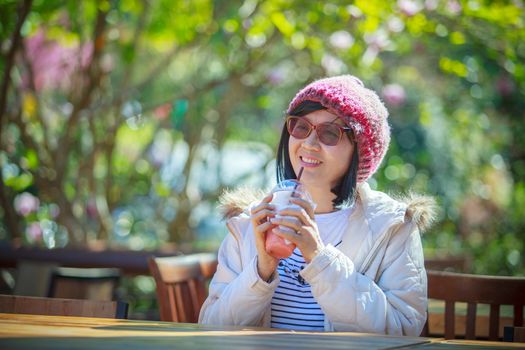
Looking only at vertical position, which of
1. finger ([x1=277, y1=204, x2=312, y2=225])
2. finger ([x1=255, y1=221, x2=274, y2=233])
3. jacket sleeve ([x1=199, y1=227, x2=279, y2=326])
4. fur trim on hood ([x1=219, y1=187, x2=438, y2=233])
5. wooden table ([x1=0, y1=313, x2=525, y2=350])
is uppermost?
fur trim on hood ([x1=219, y1=187, x2=438, y2=233])

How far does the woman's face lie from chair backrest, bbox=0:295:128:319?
69 cm

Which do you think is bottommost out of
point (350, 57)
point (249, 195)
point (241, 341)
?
point (241, 341)

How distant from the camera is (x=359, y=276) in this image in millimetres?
2395

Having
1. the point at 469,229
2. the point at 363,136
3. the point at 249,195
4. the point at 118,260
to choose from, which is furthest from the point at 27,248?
the point at 469,229

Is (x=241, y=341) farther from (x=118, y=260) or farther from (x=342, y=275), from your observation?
(x=118, y=260)

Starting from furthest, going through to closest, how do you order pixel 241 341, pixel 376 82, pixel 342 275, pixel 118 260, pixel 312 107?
pixel 376 82, pixel 118 260, pixel 312 107, pixel 342 275, pixel 241 341

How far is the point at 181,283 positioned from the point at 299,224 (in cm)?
90

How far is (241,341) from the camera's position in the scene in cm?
171

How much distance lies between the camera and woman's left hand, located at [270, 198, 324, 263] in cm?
226

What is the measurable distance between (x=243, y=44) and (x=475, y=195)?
4.79 meters

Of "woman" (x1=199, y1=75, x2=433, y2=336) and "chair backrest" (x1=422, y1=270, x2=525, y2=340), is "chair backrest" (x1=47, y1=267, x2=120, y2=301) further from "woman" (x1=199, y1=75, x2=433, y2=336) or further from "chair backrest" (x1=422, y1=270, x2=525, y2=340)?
"chair backrest" (x1=422, y1=270, x2=525, y2=340)

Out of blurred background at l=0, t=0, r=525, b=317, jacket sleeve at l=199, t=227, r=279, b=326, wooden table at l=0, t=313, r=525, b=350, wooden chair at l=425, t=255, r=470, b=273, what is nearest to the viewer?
wooden table at l=0, t=313, r=525, b=350

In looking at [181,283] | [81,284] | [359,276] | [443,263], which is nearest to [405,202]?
[359,276]

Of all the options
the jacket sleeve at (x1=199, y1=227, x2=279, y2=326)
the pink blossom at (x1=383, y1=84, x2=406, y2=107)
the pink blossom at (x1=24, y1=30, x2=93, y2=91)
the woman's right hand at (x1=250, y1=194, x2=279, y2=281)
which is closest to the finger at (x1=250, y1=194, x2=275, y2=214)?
the woman's right hand at (x1=250, y1=194, x2=279, y2=281)
